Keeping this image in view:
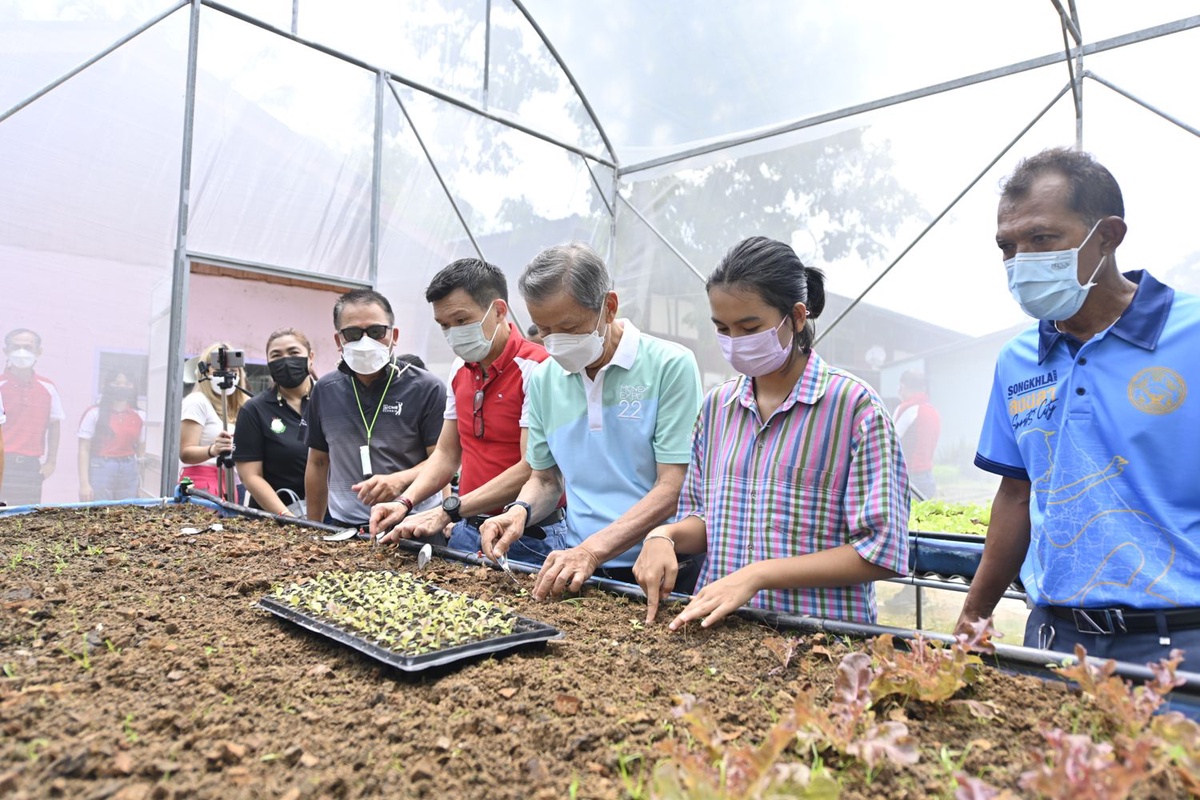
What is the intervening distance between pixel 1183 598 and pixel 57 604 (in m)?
2.74

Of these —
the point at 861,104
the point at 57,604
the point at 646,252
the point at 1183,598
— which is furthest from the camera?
the point at 646,252

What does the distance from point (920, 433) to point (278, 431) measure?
17.2 ft

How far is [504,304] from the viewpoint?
3.24 m

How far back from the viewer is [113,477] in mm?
5113

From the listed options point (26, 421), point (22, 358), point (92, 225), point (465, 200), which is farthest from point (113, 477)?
point (465, 200)

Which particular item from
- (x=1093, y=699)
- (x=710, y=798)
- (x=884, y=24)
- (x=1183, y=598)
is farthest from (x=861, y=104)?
(x=710, y=798)

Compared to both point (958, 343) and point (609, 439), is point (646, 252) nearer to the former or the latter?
point (958, 343)

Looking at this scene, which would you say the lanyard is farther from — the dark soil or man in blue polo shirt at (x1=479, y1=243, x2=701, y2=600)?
the dark soil

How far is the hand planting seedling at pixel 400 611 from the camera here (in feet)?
5.38

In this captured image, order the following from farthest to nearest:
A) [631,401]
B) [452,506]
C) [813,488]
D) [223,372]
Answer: [223,372] < [452,506] < [631,401] < [813,488]

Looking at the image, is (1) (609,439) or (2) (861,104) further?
(2) (861,104)

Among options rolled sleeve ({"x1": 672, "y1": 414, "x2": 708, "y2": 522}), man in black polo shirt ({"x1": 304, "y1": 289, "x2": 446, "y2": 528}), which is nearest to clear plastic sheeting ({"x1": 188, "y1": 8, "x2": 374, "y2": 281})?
man in black polo shirt ({"x1": 304, "y1": 289, "x2": 446, "y2": 528})

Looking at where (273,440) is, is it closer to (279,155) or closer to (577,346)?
(577,346)

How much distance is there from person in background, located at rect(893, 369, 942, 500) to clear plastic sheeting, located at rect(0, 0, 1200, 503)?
13 cm
